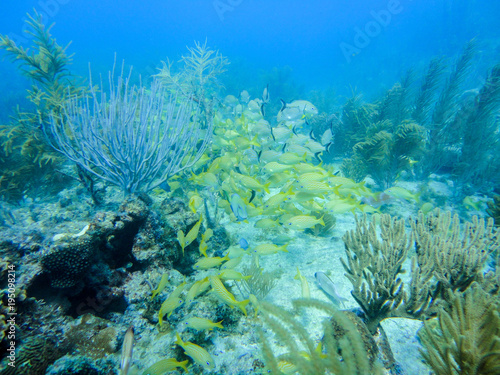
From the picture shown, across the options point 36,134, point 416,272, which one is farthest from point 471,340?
point 36,134

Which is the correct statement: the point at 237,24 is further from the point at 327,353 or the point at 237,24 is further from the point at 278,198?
the point at 327,353

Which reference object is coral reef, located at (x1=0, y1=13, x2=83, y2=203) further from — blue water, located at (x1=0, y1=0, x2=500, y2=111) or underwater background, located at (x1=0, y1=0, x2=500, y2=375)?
blue water, located at (x1=0, y1=0, x2=500, y2=111)

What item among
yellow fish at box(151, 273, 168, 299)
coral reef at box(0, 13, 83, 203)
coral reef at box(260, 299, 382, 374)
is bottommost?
coral reef at box(260, 299, 382, 374)

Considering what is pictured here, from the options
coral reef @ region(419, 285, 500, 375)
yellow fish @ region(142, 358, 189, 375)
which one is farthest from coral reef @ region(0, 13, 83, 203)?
coral reef @ region(419, 285, 500, 375)

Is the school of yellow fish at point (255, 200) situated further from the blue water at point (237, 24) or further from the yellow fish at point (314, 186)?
the blue water at point (237, 24)

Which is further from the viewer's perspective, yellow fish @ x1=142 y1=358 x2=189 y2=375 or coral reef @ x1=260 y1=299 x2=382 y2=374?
yellow fish @ x1=142 y1=358 x2=189 y2=375

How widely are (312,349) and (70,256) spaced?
8.95ft

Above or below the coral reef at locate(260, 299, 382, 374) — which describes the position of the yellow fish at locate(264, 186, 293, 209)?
above

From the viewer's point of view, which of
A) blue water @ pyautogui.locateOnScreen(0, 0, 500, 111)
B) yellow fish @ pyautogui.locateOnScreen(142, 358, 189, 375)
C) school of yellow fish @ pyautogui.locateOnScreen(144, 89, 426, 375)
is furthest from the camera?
blue water @ pyautogui.locateOnScreen(0, 0, 500, 111)

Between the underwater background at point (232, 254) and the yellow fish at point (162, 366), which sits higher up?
the underwater background at point (232, 254)

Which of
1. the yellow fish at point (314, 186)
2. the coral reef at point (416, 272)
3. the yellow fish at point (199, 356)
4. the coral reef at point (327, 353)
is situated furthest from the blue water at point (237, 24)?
the yellow fish at point (199, 356)

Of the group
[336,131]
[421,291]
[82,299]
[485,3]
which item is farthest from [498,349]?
[485,3]

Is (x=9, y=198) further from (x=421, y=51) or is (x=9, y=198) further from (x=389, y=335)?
(x=421, y=51)

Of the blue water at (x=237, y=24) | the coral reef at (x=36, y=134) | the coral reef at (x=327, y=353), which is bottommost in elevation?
the coral reef at (x=327, y=353)
